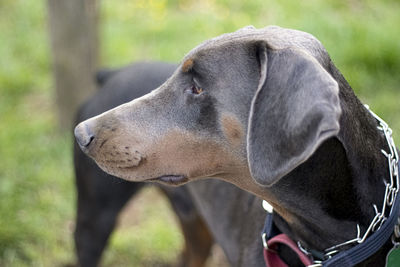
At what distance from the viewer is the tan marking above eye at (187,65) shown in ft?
7.49

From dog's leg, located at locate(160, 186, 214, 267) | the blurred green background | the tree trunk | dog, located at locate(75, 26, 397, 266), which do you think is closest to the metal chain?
dog, located at locate(75, 26, 397, 266)

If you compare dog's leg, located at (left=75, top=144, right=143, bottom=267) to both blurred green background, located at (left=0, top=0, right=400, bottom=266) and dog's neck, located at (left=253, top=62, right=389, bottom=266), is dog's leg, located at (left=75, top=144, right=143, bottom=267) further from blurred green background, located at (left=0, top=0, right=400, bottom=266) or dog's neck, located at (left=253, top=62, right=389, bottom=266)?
dog's neck, located at (left=253, top=62, right=389, bottom=266)

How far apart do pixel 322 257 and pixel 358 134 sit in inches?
19.5

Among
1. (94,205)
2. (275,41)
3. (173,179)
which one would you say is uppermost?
(275,41)

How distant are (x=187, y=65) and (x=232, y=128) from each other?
315mm

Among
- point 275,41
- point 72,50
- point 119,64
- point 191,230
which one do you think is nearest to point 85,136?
point 275,41

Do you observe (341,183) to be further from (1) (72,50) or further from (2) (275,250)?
(1) (72,50)

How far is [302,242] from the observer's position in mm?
2340

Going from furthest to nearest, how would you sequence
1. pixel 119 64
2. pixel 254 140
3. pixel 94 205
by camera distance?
pixel 119 64
pixel 94 205
pixel 254 140

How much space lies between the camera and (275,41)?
2.15 m

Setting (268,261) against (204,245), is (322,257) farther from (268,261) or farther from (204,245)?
(204,245)

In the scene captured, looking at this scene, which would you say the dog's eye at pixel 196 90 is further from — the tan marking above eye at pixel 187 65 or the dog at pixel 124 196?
the dog at pixel 124 196

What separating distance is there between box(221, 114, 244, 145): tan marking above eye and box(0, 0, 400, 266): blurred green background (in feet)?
7.00

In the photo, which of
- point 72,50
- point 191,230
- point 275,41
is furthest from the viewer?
point 72,50
